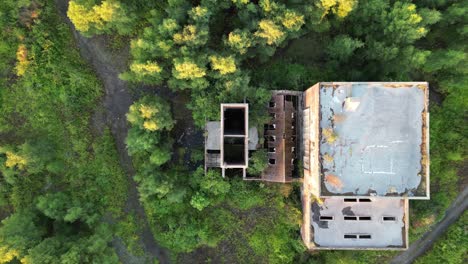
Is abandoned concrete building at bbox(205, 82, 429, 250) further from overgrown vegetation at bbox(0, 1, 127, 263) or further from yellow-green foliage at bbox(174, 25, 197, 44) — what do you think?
overgrown vegetation at bbox(0, 1, 127, 263)

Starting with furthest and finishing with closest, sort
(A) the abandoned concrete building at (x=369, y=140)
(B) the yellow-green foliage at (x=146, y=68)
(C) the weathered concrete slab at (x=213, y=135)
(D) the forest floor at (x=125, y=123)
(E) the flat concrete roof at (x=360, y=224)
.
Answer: (D) the forest floor at (x=125, y=123)
(C) the weathered concrete slab at (x=213, y=135)
(E) the flat concrete roof at (x=360, y=224)
(B) the yellow-green foliage at (x=146, y=68)
(A) the abandoned concrete building at (x=369, y=140)

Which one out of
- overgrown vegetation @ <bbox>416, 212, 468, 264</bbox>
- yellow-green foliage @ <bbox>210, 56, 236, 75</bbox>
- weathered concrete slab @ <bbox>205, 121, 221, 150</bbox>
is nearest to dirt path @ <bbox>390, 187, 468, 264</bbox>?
overgrown vegetation @ <bbox>416, 212, 468, 264</bbox>

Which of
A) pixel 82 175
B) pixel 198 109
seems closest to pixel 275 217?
pixel 198 109

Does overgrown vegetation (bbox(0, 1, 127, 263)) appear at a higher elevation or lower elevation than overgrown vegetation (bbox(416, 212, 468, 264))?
higher

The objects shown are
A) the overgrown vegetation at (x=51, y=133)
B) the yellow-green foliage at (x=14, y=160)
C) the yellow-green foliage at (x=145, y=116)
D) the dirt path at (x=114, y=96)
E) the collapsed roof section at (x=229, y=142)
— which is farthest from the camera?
the dirt path at (x=114, y=96)

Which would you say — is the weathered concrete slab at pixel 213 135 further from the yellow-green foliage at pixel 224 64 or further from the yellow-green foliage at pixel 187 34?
the yellow-green foliage at pixel 187 34

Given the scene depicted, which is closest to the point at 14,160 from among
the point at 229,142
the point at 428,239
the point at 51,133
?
the point at 51,133

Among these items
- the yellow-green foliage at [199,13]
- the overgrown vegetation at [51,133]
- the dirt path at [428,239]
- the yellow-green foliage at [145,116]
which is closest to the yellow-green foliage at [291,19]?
the yellow-green foliage at [199,13]
